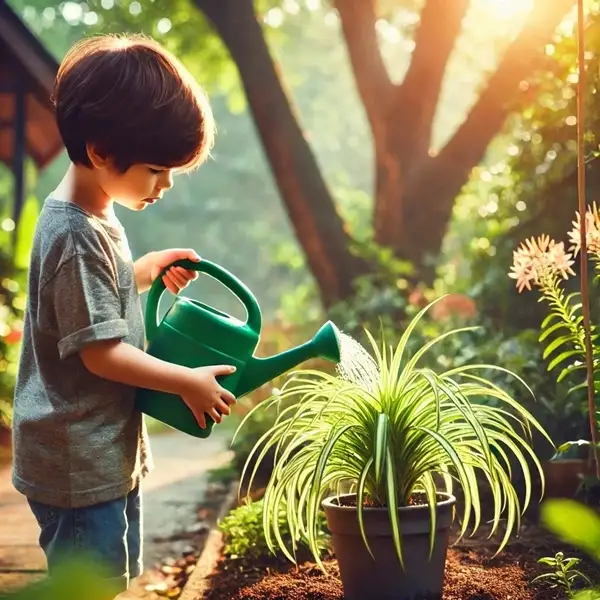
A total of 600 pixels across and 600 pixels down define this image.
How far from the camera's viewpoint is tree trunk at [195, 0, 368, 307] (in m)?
5.99

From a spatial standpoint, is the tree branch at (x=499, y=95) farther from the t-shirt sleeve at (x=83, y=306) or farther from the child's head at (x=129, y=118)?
the t-shirt sleeve at (x=83, y=306)

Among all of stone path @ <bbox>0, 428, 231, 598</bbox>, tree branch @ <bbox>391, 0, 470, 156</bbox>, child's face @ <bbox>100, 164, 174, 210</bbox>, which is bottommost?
stone path @ <bbox>0, 428, 231, 598</bbox>

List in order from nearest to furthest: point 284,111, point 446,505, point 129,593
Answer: point 446,505 < point 129,593 < point 284,111

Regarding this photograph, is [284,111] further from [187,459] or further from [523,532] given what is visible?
[523,532]

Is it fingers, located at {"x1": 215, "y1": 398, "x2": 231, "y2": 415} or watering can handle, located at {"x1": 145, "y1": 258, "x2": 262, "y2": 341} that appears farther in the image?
watering can handle, located at {"x1": 145, "y1": 258, "x2": 262, "y2": 341}

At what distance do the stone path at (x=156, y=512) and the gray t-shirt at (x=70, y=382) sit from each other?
0.22 m

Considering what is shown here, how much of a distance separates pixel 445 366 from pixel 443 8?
3541 millimetres

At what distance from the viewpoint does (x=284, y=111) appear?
5.98 m

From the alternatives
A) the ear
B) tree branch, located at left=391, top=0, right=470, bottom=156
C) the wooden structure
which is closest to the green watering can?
the ear

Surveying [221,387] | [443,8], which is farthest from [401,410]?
[443,8]

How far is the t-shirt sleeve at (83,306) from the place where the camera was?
156 cm

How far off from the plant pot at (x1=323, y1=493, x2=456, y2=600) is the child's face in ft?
2.51

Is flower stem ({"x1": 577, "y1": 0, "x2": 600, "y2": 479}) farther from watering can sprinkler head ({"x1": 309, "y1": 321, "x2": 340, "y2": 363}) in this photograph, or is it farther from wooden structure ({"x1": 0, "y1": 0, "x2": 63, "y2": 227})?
wooden structure ({"x1": 0, "y1": 0, "x2": 63, "y2": 227})

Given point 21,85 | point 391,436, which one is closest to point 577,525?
point 391,436
